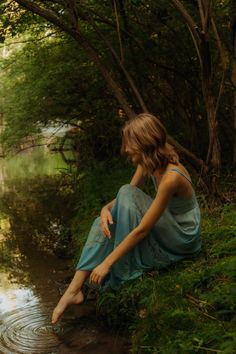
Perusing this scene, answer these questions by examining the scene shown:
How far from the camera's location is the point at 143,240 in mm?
3730

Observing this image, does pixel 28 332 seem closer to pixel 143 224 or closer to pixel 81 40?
pixel 143 224

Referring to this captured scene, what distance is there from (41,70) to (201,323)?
831 cm

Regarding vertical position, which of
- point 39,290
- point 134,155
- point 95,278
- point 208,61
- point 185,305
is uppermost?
point 208,61

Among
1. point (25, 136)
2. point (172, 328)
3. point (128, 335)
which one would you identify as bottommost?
point (128, 335)

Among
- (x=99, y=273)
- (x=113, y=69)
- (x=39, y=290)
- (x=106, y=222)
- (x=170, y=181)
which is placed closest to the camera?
(x=99, y=273)

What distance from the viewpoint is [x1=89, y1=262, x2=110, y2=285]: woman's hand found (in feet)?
11.2

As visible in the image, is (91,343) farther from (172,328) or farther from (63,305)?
(172,328)

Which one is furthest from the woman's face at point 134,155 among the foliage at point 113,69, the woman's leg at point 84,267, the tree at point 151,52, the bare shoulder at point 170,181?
the tree at point 151,52

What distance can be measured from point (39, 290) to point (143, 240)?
6.89 ft

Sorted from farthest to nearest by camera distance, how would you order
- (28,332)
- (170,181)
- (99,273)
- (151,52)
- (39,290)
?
1. (151,52)
2. (39,290)
3. (28,332)
4. (170,181)
5. (99,273)

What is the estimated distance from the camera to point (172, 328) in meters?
3.05

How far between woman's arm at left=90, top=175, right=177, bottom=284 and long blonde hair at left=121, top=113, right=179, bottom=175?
0.53 feet

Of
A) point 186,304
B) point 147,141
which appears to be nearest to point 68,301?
point 186,304

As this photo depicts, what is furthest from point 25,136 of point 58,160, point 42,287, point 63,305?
point 58,160
